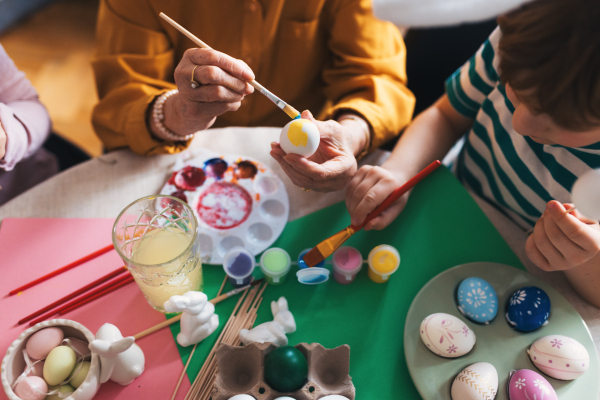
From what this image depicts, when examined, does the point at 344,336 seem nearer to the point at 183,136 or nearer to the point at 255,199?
the point at 255,199

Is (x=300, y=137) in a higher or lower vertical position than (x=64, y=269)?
higher

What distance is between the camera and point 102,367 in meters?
0.55

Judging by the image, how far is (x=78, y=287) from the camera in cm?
69

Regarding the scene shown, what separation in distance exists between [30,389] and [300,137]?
514 millimetres

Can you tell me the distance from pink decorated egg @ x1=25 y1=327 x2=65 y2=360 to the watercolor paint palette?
9.9 inches

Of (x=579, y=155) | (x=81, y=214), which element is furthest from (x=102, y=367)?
(x=579, y=155)

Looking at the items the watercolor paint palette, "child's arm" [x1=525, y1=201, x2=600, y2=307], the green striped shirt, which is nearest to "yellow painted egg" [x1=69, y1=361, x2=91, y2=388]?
the watercolor paint palette

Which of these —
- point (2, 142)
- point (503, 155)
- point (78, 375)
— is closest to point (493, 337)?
point (503, 155)

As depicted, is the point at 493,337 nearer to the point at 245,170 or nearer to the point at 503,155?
the point at 503,155

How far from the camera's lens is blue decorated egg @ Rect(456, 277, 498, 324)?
2.09 ft

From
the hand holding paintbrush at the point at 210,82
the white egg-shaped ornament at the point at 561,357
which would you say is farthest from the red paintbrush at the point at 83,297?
the white egg-shaped ornament at the point at 561,357

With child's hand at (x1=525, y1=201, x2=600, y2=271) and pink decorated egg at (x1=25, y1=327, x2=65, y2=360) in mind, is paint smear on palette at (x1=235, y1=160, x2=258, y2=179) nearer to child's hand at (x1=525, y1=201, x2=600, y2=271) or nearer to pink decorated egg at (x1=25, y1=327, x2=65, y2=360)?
pink decorated egg at (x1=25, y1=327, x2=65, y2=360)

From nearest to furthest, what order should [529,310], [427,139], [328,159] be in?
[529,310], [328,159], [427,139]

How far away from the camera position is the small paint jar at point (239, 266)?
2.24 ft
